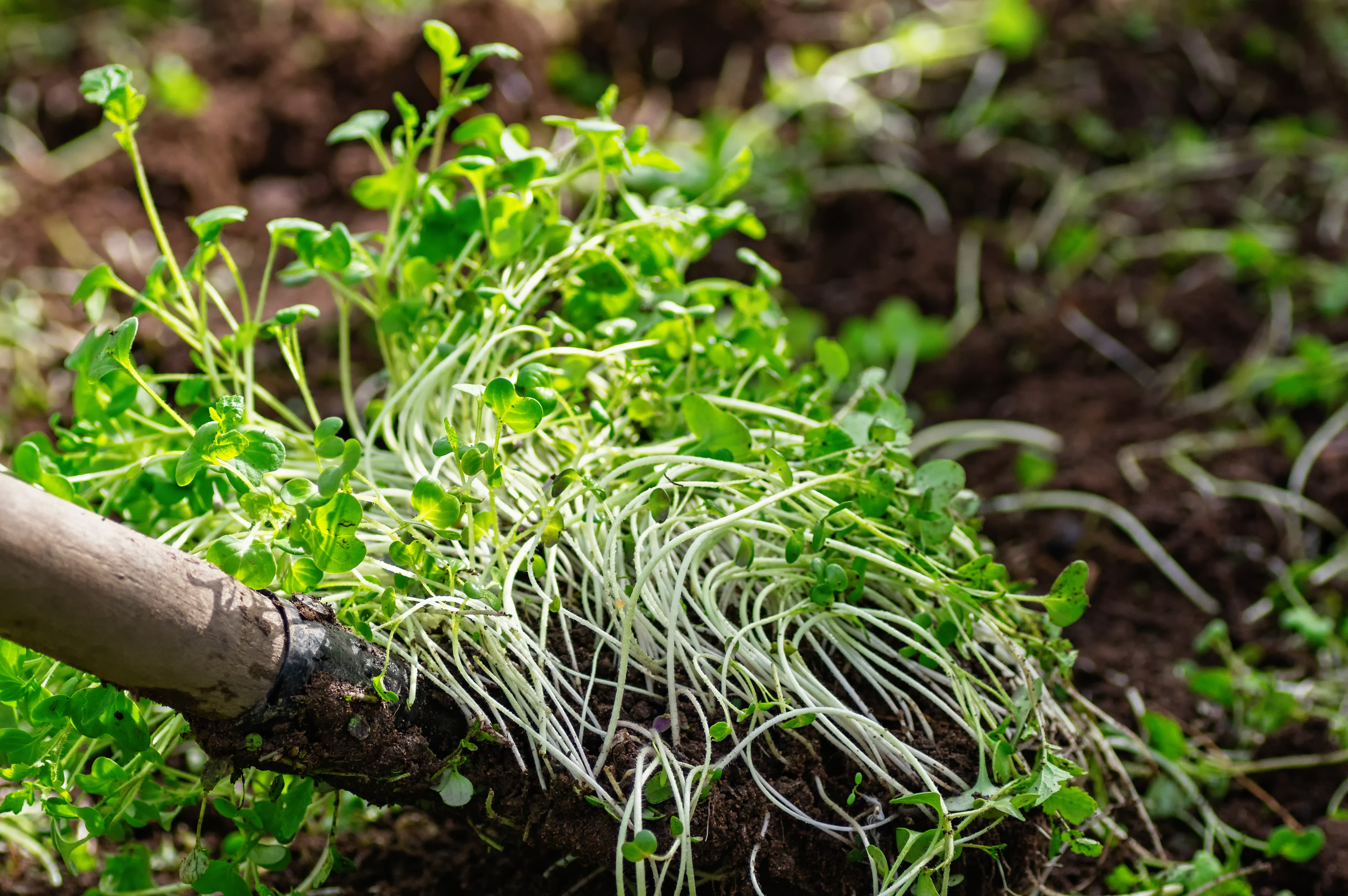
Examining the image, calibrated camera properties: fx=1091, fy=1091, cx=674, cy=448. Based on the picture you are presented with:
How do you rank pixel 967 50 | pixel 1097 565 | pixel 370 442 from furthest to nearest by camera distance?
pixel 967 50 → pixel 1097 565 → pixel 370 442

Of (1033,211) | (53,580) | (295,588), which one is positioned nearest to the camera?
(53,580)

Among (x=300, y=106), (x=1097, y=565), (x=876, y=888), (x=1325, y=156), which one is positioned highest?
(x=300, y=106)

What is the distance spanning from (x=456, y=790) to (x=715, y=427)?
1.26 feet

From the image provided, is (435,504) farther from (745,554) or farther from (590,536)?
(745,554)

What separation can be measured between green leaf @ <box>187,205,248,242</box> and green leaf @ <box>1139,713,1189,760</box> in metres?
1.14

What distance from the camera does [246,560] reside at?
32.9 inches

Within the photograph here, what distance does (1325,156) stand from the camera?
246 cm

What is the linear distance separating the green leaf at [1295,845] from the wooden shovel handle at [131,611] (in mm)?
1104

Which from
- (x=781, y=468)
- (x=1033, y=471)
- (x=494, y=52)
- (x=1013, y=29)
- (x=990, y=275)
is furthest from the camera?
(x=1013, y=29)

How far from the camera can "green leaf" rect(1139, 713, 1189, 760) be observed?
1.30 m

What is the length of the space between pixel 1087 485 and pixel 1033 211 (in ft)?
2.86

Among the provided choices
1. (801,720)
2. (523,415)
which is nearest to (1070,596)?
(801,720)

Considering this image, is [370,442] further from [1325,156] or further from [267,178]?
[1325,156]

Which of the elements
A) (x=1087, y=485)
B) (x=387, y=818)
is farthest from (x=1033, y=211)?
(x=387, y=818)
